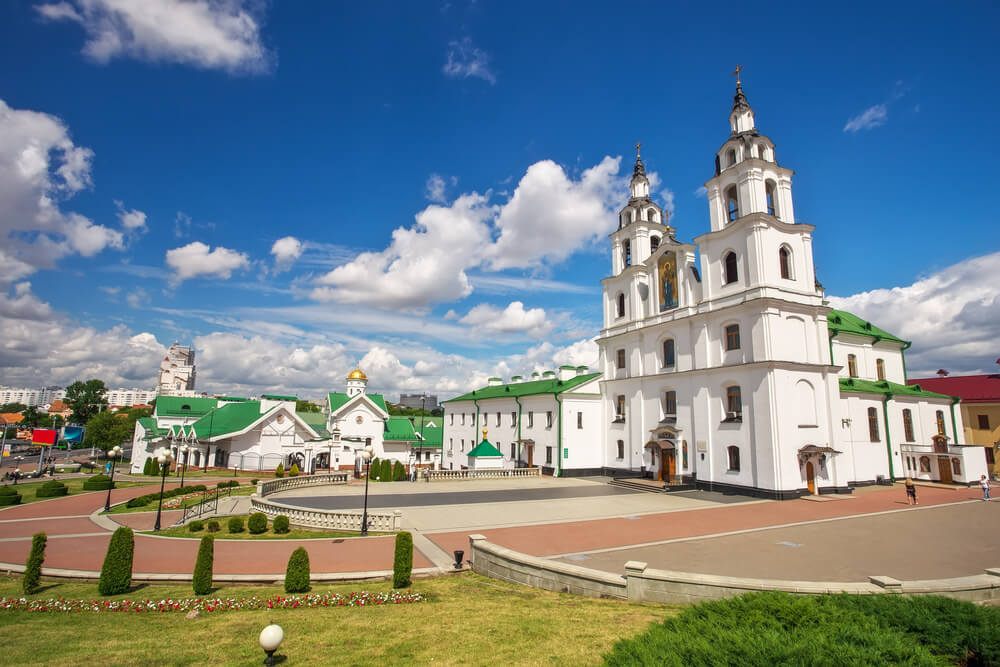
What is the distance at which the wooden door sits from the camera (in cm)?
3256

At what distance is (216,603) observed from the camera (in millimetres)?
10062

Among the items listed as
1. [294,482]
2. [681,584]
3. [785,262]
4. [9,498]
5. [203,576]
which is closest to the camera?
[681,584]

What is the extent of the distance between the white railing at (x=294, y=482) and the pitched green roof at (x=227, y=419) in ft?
54.0

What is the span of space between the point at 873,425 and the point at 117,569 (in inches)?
1555

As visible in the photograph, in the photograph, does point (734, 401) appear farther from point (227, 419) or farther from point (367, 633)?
point (227, 419)

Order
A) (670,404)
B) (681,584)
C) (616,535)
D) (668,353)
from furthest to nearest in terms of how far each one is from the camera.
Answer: (668,353) < (670,404) < (616,535) < (681,584)

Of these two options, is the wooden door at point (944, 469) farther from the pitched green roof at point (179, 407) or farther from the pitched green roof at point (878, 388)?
the pitched green roof at point (179, 407)

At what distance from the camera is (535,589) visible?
1112cm

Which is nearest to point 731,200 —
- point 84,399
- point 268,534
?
point 268,534

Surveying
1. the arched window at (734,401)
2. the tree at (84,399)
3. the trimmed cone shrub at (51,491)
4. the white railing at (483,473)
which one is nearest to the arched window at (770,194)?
the arched window at (734,401)

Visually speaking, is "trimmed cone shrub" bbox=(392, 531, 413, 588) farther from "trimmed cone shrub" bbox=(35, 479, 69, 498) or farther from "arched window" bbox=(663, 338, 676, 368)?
"trimmed cone shrub" bbox=(35, 479, 69, 498)

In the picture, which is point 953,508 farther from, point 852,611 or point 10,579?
point 10,579

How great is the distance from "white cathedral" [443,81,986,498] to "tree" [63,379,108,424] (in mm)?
85318

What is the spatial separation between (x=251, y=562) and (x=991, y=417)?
5388 cm
